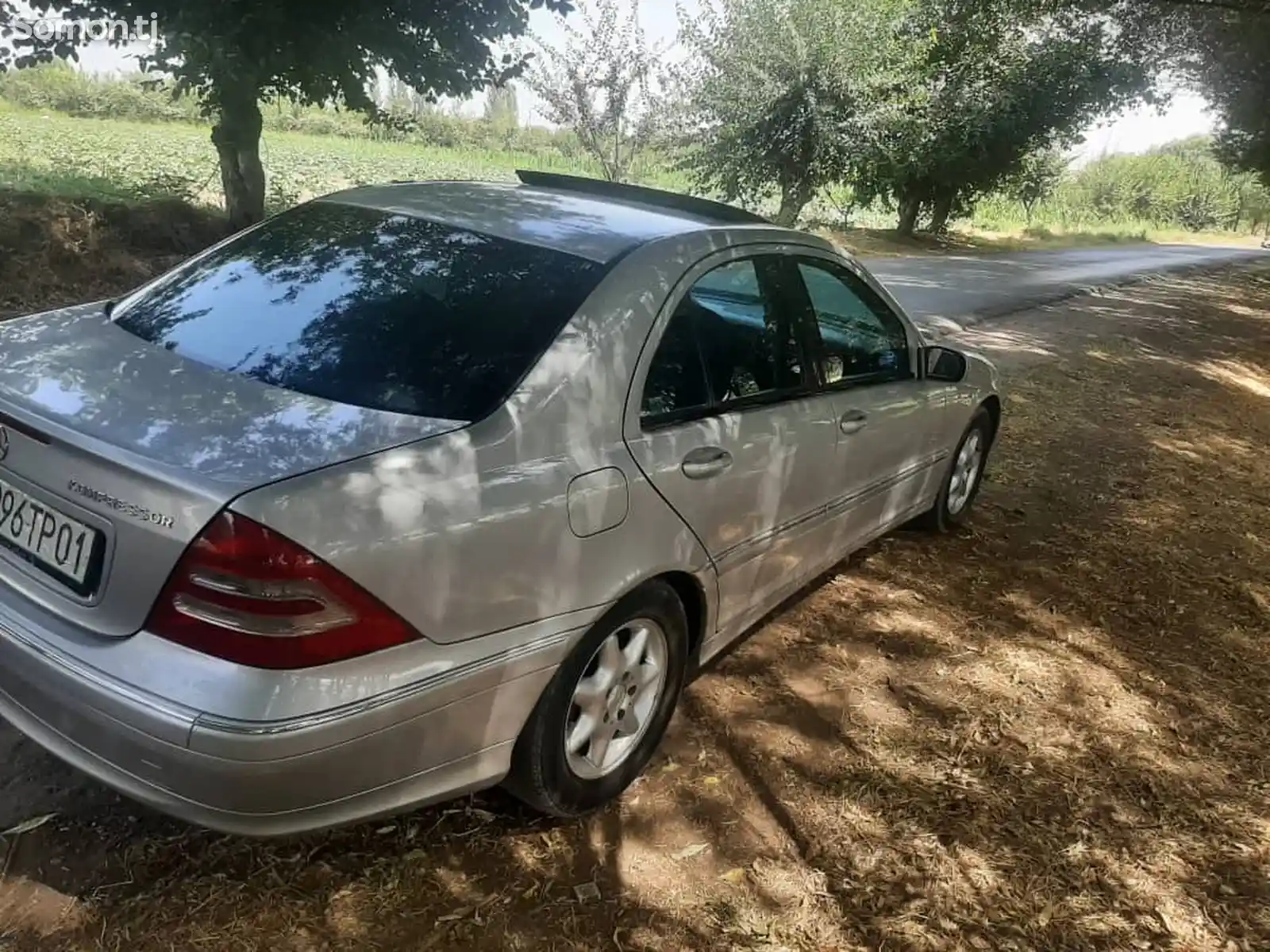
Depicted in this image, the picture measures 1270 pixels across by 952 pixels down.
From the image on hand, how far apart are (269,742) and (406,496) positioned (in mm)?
560

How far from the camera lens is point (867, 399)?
381 centimetres

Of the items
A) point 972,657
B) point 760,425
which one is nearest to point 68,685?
point 760,425

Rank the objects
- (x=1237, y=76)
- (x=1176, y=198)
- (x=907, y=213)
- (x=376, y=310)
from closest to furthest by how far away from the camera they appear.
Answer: (x=376, y=310) → (x=1237, y=76) → (x=907, y=213) → (x=1176, y=198)

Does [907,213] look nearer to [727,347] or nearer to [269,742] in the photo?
[727,347]

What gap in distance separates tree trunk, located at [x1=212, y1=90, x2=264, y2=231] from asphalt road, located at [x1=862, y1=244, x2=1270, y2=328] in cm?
714

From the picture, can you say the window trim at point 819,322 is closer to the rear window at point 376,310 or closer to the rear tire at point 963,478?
the rear tire at point 963,478

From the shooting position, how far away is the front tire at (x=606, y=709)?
8.36ft

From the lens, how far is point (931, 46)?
24281mm

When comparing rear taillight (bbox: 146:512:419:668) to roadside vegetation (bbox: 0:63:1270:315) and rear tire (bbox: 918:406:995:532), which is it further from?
roadside vegetation (bbox: 0:63:1270:315)

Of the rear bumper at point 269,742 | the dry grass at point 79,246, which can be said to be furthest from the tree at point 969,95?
the rear bumper at point 269,742

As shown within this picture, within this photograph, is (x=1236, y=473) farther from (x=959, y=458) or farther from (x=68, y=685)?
(x=68, y=685)

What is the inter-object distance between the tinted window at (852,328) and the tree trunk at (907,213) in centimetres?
2381

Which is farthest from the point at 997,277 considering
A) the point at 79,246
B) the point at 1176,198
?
the point at 1176,198

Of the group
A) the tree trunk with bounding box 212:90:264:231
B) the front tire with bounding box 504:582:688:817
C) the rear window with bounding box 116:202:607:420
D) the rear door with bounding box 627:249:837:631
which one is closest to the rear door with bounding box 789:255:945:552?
the rear door with bounding box 627:249:837:631
